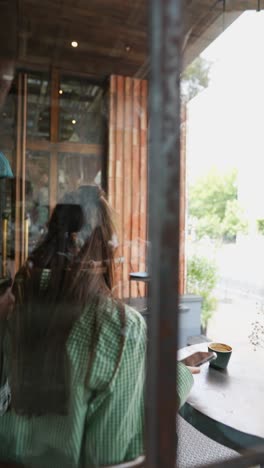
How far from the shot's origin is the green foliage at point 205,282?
359 cm

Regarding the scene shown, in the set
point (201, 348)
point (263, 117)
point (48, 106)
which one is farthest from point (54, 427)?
point (48, 106)

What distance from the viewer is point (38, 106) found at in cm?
417

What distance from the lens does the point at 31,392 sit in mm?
1074

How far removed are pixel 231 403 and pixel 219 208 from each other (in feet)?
7.67

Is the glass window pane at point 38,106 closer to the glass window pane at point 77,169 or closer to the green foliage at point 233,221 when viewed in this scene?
the glass window pane at point 77,169

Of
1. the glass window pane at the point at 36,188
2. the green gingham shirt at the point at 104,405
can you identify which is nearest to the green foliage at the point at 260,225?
the glass window pane at the point at 36,188

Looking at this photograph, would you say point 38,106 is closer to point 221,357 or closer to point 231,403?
point 221,357

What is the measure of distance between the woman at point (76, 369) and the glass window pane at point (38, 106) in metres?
3.34

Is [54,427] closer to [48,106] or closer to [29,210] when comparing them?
[29,210]

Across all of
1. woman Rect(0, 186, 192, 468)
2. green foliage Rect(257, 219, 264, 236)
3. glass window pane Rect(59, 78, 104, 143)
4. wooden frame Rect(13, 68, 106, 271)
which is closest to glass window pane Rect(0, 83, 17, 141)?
wooden frame Rect(13, 68, 106, 271)

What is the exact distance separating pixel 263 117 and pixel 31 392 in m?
2.80

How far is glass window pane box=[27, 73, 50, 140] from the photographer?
161 inches

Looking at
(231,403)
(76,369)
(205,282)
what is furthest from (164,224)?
(205,282)

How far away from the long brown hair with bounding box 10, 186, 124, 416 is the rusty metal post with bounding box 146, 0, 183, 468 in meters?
0.53
